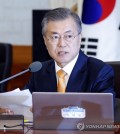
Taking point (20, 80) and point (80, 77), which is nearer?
point (80, 77)

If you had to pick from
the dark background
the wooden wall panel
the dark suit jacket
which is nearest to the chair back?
the dark background

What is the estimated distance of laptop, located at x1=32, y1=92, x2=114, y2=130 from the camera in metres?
1.42

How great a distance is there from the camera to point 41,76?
213 centimetres

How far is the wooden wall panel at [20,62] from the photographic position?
4129mm

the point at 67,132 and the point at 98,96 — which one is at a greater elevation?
the point at 98,96

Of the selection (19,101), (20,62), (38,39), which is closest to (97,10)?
(38,39)

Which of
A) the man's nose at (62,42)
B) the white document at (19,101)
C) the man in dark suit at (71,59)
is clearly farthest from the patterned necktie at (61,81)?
the white document at (19,101)

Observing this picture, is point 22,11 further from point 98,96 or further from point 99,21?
point 98,96

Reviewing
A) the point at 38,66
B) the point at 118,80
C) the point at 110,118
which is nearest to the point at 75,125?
the point at 110,118

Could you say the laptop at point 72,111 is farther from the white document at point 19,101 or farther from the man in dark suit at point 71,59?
the man in dark suit at point 71,59

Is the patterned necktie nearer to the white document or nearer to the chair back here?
the white document

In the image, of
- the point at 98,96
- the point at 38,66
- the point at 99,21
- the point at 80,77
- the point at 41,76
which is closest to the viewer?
the point at 98,96

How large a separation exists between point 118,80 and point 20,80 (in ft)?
7.11

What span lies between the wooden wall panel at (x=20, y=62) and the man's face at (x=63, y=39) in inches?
86.4
